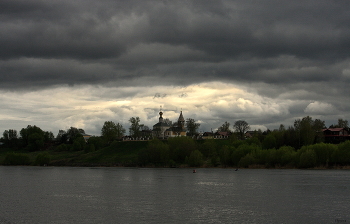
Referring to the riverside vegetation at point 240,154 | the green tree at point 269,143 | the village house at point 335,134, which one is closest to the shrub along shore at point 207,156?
the riverside vegetation at point 240,154

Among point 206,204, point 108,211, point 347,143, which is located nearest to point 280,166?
point 347,143

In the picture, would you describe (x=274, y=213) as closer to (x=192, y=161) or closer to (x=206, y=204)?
(x=206, y=204)

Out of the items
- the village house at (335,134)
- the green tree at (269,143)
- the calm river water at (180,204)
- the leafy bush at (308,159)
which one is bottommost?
the calm river water at (180,204)

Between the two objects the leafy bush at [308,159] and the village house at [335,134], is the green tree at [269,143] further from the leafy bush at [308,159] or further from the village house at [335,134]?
the village house at [335,134]

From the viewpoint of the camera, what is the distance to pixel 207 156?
491 feet

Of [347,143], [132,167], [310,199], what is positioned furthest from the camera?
[132,167]

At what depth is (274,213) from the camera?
4738 centimetres

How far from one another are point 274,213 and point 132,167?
11118 centimetres

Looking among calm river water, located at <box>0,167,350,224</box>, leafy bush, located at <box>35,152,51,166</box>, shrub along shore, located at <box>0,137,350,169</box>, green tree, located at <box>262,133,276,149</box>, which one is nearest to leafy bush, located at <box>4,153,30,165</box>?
shrub along shore, located at <box>0,137,350,169</box>

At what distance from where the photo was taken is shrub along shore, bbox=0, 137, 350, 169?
384 feet

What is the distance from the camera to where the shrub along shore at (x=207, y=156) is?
384 ft

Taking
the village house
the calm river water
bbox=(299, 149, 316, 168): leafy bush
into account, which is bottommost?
the calm river water

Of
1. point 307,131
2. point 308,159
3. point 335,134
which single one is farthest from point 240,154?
point 335,134

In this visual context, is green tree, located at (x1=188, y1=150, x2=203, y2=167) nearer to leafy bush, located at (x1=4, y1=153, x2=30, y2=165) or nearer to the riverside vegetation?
the riverside vegetation
